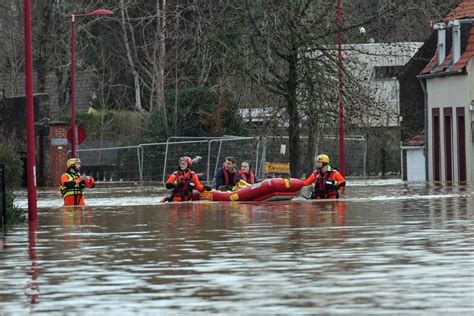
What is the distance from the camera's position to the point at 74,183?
3516cm

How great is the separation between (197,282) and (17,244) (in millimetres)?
6857

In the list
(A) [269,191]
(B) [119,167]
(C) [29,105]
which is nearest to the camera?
(C) [29,105]

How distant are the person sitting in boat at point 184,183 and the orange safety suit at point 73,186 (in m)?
1.97

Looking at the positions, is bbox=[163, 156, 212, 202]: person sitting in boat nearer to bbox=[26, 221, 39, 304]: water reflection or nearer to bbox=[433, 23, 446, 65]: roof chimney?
bbox=[26, 221, 39, 304]: water reflection

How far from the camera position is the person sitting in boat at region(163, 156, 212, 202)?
118ft

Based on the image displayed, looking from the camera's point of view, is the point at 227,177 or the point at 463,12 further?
the point at 463,12

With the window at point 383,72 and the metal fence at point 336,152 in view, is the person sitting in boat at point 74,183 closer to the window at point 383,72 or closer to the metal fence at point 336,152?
the metal fence at point 336,152

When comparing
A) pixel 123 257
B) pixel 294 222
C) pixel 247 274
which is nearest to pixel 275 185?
pixel 294 222

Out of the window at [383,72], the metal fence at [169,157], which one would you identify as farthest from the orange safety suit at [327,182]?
the window at [383,72]

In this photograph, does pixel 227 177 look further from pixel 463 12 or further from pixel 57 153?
pixel 57 153

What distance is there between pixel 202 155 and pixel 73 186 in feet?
92.2

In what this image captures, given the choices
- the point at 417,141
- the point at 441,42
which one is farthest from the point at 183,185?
the point at 417,141

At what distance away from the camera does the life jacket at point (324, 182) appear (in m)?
35.0

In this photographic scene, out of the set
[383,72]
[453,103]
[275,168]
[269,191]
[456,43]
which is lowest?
[269,191]
